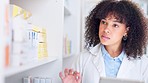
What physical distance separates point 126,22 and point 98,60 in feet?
1.04

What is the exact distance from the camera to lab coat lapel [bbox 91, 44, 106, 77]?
58.4 inches

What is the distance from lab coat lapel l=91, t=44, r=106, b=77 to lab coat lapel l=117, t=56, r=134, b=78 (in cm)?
11

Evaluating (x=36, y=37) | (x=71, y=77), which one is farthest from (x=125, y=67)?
(x=36, y=37)

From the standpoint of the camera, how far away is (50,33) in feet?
4.58

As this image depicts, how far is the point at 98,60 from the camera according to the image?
5.01 feet

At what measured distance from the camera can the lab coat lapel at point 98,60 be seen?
1484 millimetres

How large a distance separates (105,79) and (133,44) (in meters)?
0.81

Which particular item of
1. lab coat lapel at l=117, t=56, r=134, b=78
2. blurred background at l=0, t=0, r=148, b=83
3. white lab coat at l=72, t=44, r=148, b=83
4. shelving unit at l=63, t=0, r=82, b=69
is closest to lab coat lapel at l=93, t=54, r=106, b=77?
white lab coat at l=72, t=44, r=148, b=83

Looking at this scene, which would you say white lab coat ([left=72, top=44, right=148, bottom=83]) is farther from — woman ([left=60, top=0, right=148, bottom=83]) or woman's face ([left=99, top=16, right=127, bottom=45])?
woman's face ([left=99, top=16, right=127, bottom=45])

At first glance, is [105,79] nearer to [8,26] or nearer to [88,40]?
[8,26]

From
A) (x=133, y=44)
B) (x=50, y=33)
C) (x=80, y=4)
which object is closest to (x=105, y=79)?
(x=50, y=33)

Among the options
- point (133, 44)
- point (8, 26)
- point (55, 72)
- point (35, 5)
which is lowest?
point (55, 72)

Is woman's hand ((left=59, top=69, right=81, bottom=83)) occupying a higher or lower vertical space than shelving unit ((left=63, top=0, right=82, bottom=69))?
lower

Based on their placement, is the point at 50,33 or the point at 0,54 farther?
the point at 50,33
